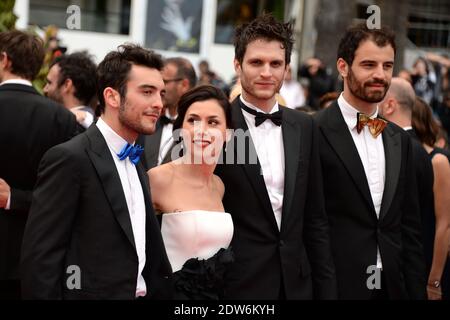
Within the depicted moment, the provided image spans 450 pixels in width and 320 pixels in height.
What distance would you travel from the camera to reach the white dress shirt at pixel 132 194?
3.64m

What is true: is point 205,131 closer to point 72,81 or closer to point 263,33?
point 263,33

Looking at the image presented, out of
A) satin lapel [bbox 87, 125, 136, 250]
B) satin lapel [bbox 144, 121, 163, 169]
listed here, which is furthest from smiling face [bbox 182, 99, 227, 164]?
satin lapel [bbox 144, 121, 163, 169]

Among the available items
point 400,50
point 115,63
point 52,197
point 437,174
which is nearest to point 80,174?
point 52,197

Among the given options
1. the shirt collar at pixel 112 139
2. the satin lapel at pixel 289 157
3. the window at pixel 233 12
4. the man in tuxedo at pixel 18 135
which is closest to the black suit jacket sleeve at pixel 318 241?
the satin lapel at pixel 289 157

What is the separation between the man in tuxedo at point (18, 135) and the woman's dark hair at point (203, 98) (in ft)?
2.99

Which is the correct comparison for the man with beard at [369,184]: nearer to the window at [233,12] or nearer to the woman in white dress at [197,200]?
the woman in white dress at [197,200]

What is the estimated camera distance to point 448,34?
2477 centimetres

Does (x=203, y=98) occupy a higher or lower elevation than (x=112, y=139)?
higher

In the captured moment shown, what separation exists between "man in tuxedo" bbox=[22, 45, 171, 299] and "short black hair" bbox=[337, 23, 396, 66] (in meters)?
1.49

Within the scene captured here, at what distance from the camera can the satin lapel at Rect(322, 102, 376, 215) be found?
455 centimetres

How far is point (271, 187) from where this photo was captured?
4.29 meters

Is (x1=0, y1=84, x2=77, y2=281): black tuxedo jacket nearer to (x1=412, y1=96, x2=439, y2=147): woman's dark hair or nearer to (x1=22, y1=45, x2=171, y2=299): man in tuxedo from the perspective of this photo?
(x1=22, y1=45, x2=171, y2=299): man in tuxedo

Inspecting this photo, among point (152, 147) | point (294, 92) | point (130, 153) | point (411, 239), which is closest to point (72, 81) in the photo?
point (152, 147)

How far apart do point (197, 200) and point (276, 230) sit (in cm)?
45
